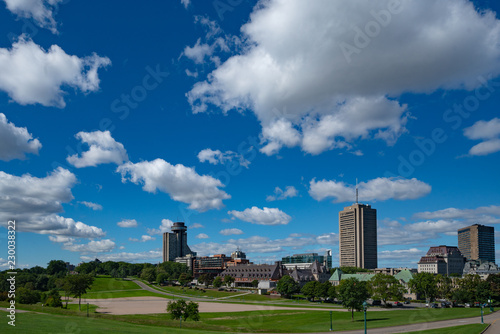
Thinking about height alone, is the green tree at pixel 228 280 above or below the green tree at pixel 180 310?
below

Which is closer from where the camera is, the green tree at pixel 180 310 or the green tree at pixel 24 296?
the green tree at pixel 180 310

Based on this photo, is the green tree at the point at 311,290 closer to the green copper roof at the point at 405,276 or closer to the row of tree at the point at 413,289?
the row of tree at the point at 413,289

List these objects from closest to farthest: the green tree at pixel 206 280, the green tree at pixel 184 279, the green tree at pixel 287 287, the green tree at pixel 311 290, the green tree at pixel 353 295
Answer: the green tree at pixel 353 295 → the green tree at pixel 311 290 → the green tree at pixel 287 287 → the green tree at pixel 184 279 → the green tree at pixel 206 280

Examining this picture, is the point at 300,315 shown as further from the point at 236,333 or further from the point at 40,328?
the point at 40,328

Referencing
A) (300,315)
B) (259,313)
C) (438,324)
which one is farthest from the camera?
(259,313)

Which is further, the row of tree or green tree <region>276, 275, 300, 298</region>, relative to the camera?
green tree <region>276, 275, 300, 298</region>

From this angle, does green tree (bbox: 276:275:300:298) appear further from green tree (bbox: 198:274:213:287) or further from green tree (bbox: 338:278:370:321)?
green tree (bbox: 198:274:213:287)

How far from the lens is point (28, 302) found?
322ft

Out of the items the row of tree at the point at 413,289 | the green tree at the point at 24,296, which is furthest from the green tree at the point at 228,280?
the green tree at the point at 24,296

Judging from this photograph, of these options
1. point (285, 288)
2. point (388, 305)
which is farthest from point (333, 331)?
point (285, 288)

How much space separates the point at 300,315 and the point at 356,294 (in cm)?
1427

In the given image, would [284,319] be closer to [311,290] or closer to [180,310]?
[180,310]

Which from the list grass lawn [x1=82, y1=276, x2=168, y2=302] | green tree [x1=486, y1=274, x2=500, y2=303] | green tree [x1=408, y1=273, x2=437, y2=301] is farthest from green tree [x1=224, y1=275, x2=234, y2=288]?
green tree [x1=486, y1=274, x2=500, y2=303]

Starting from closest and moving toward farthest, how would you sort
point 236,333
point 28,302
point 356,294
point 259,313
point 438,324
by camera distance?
point 236,333 < point 438,324 < point 356,294 < point 259,313 < point 28,302
